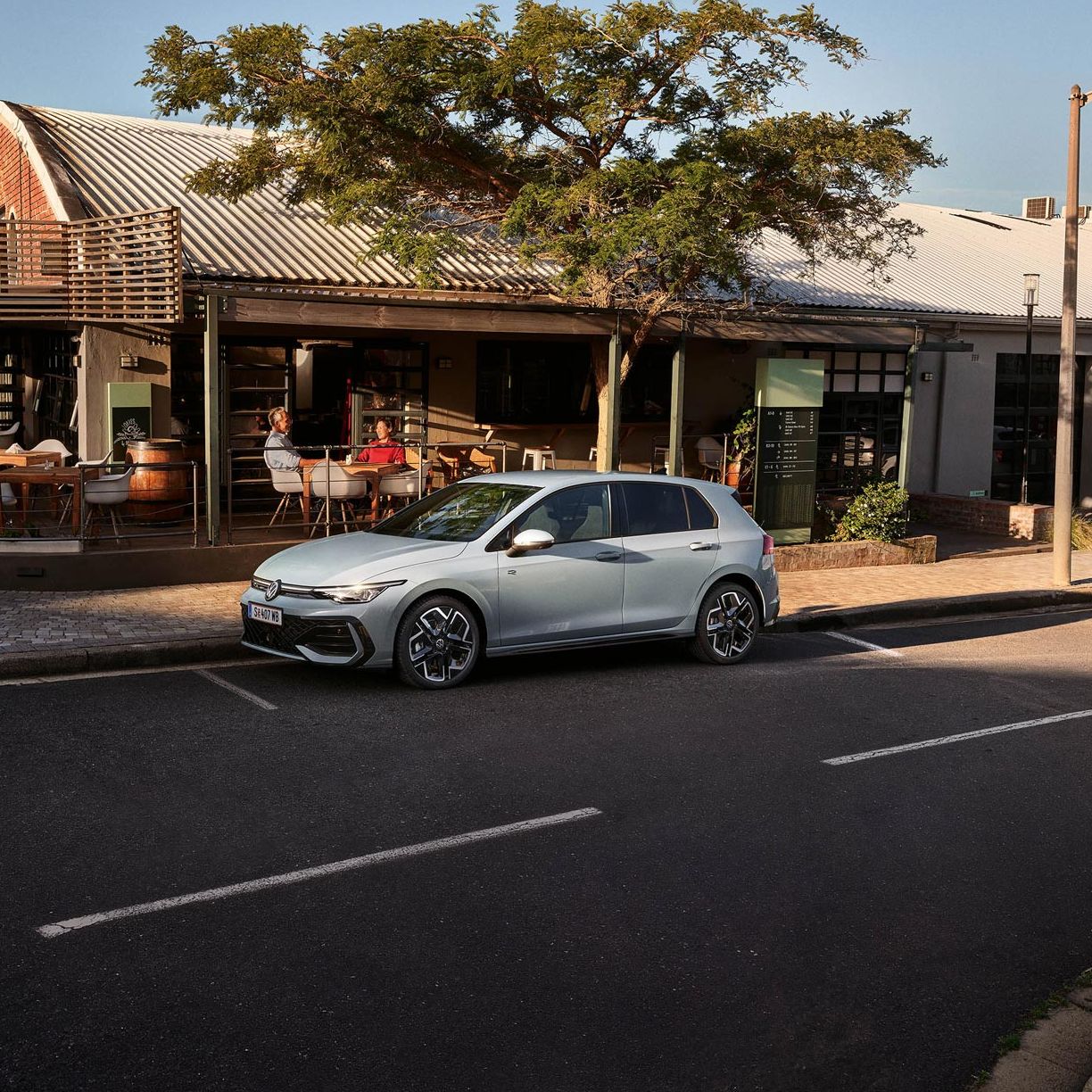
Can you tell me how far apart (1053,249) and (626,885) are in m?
27.3

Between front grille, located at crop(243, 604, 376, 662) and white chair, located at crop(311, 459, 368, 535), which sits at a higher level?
white chair, located at crop(311, 459, 368, 535)

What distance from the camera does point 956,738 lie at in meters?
8.80

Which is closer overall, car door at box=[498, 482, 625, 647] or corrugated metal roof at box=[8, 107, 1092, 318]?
car door at box=[498, 482, 625, 647]

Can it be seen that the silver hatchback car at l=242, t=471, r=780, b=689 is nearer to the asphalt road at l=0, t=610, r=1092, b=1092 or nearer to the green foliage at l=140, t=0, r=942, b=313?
the asphalt road at l=0, t=610, r=1092, b=1092

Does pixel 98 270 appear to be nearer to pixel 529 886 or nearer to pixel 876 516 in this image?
pixel 876 516

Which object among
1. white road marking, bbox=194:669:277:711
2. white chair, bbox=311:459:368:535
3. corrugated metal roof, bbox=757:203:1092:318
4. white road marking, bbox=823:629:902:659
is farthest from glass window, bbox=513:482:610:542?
corrugated metal roof, bbox=757:203:1092:318

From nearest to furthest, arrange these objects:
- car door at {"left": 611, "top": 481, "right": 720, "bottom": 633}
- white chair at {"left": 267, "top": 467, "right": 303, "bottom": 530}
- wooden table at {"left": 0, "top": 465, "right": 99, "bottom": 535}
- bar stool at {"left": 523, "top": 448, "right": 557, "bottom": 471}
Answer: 1. car door at {"left": 611, "top": 481, "right": 720, "bottom": 633}
2. wooden table at {"left": 0, "top": 465, "right": 99, "bottom": 535}
3. white chair at {"left": 267, "top": 467, "right": 303, "bottom": 530}
4. bar stool at {"left": 523, "top": 448, "right": 557, "bottom": 471}

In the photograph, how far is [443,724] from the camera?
865cm

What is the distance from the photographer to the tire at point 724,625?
10883mm

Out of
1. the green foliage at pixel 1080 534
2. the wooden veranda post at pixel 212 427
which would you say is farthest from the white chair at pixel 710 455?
the wooden veranda post at pixel 212 427

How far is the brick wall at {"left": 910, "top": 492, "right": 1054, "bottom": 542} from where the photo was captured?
20609mm

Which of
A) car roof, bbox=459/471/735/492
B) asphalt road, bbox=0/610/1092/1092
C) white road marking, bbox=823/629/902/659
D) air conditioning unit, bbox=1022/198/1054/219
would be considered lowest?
asphalt road, bbox=0/610/1092/1092

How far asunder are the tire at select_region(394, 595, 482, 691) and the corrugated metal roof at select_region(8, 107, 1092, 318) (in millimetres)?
8285

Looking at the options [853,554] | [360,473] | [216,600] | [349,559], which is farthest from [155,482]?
[853,554]
